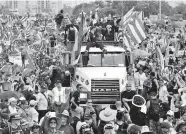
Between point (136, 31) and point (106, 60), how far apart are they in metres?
6.08

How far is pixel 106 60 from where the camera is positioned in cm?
2078

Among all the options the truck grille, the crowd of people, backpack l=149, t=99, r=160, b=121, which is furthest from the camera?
the truck grille

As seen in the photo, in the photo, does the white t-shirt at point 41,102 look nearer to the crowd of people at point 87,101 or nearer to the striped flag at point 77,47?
the crowd of people at point 87,101

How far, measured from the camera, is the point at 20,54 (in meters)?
22.5

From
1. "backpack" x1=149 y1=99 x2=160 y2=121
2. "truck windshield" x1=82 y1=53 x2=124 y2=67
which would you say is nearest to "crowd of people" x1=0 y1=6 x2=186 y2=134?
"backpack" x1=149 y1=99 x2=160 y2=121

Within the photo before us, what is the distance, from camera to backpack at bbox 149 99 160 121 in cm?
1532

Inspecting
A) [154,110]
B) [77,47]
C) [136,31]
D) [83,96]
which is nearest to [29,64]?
[77,47]

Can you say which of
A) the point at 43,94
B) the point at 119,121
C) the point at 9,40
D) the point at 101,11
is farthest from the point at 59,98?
the point at 101,11

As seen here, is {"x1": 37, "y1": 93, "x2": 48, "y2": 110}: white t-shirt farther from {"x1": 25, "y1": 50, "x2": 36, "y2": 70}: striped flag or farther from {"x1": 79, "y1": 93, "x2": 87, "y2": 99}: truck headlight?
{"x1": 25, "y1": 50, "x2": 36, "y2": 70}: striped flag

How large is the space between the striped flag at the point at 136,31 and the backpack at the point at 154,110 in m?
10.7

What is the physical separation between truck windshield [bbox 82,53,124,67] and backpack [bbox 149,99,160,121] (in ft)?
16.1

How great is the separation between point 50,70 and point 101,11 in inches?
3609

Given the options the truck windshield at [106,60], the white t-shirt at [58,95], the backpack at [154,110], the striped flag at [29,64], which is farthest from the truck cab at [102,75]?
the backpack at [154,110]

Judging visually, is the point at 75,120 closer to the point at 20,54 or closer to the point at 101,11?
the point at 20,54
